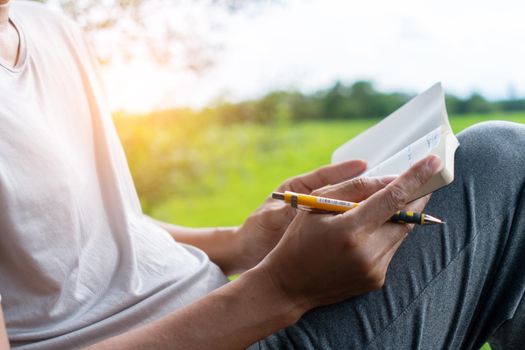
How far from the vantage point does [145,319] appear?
0.86 metres

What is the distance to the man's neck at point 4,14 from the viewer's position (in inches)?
37.6

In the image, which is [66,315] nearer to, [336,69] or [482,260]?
[482,260]

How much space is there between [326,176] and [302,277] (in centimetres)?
34

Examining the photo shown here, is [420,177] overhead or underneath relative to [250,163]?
overhead

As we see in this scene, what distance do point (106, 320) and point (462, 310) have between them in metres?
0.46

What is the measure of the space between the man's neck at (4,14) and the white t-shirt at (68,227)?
0.09ft

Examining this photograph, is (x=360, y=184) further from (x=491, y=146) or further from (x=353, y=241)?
(x=491, y=146)

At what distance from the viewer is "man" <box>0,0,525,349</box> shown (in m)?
0.74

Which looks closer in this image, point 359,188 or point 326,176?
point 359,188

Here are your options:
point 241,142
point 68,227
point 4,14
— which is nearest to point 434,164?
point 68,227

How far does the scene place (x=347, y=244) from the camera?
0.70 metres

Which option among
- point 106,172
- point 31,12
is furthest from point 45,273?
point 31,12

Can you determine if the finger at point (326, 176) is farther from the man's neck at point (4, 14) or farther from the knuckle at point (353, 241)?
the man's neck at point (4, 14)

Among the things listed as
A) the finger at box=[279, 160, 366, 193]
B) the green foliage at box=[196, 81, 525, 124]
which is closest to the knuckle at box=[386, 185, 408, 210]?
the finger at box=[279, 160, 366, 193]
